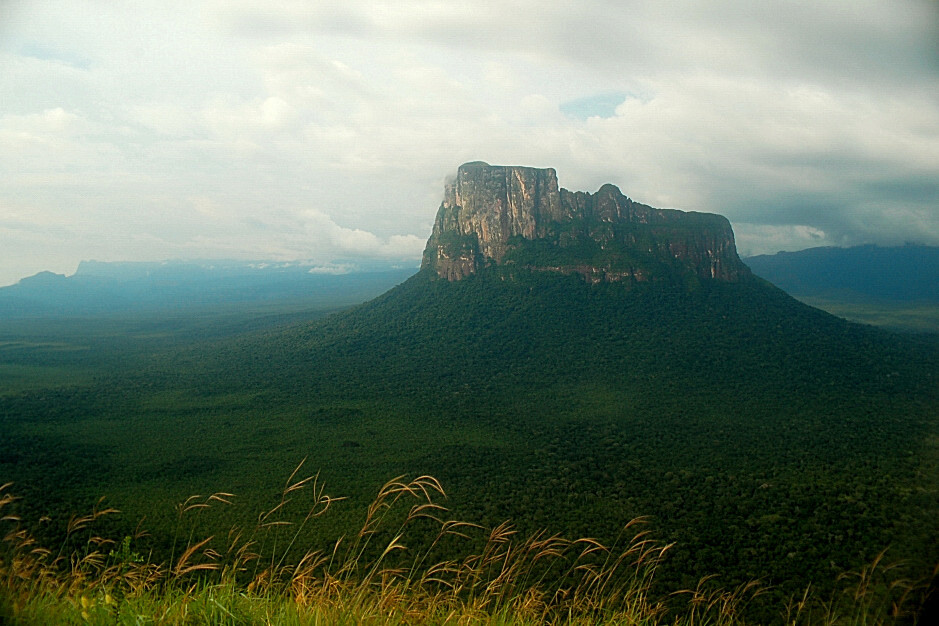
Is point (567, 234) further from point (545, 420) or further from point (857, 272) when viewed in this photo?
point (857, 272)

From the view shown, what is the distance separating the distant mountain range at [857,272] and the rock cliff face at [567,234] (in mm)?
43701

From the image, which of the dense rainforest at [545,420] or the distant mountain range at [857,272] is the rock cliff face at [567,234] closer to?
the dense rainforest at [545,420]

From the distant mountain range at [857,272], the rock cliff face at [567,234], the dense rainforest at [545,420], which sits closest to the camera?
the dense rainforest at [545,420]

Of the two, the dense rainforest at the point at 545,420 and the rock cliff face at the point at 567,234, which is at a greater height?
the rock cliff face at the point at 567,234

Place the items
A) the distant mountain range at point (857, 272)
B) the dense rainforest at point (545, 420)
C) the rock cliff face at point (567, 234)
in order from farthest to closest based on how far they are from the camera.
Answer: the distant mountain range at point (857, 272), the rock cliff face at point (567, 234), the dense rainforest at point (545, 420)

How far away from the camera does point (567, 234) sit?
51125mm

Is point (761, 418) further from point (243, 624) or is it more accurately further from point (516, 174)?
point (516, 174)

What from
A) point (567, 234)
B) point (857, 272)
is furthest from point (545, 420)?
point (857, 272)

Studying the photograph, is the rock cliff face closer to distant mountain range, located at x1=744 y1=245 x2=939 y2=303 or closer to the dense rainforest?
the dense rainforest

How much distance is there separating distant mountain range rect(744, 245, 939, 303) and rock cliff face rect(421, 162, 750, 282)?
143ft

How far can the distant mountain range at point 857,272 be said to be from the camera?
80000 millimetres

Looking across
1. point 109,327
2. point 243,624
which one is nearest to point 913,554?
point 243,624

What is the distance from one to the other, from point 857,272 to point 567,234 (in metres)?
69.5

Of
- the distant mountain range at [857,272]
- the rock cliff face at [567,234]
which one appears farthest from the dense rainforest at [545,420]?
the distant mountain range at [857,272]
